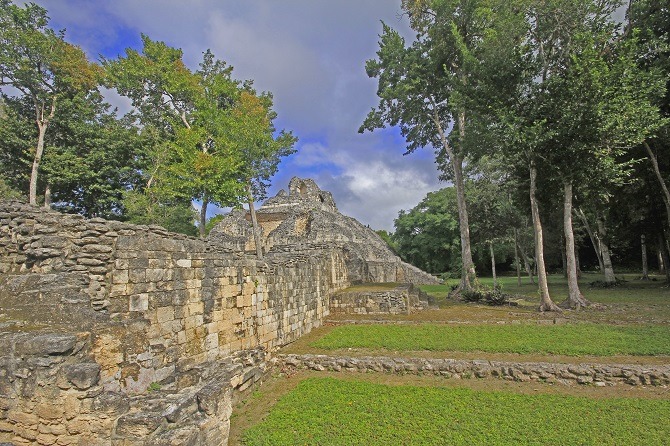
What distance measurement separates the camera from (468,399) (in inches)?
240

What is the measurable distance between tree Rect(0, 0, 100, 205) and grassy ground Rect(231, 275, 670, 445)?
17035 mm

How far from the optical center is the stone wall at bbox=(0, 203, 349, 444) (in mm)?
3934

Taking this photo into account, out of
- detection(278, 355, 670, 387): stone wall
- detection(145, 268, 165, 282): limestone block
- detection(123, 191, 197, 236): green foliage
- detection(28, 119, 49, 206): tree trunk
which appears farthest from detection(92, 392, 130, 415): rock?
detection(28, 119, 49, 206): tree trunk

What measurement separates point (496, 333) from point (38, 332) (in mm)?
10743

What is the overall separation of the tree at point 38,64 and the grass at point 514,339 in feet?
55.0

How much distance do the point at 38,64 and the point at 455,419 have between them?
24.4m

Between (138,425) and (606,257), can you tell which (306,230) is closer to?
(606,257)

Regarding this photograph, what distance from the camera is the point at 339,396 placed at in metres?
6.44

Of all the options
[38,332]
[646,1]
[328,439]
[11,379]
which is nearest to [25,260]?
[38,332]

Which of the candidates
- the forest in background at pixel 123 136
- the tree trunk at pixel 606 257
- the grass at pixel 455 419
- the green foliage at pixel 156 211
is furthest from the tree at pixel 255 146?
the tree trunk at pixel 606 257

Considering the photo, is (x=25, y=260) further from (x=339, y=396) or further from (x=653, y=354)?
(x=653, y=354)

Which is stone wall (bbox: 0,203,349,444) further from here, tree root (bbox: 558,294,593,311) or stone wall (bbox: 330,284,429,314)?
tree root (bbox: 558,294,593,311)

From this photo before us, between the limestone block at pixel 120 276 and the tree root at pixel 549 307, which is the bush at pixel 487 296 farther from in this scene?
the limestone block at pixel 120 276

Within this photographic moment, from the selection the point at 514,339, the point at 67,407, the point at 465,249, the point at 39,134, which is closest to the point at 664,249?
the point at 465,249
